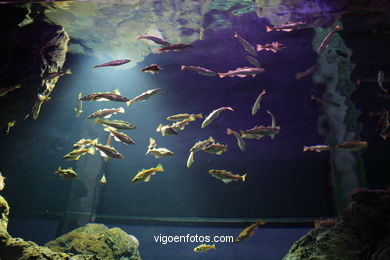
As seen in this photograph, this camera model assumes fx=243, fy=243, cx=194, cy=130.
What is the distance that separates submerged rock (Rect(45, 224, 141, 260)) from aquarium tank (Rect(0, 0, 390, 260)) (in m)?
0.04

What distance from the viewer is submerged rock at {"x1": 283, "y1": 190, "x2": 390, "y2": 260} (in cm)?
389

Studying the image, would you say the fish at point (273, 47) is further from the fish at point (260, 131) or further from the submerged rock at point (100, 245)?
the submerged rock at point (100, 245)

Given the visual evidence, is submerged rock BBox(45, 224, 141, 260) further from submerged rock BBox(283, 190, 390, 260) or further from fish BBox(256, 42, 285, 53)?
fish BBox(256, 42, 285, 53)

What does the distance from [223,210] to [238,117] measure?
5.19m

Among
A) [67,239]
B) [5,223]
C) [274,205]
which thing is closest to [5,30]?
[5,223]

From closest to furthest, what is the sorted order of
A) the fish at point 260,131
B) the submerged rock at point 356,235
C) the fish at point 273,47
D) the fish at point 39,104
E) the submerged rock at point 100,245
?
the submerged rock at point 356,235
the fish at point 260,131
the fish at point 273,47
the fish at point 39,104
the submerged rock at point 100,245

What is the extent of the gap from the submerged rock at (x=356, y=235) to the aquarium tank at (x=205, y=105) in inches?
90.5

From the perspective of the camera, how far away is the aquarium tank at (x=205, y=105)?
733 centimetres

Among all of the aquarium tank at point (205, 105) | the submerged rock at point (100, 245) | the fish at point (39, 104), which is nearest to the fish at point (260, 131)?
the aquarium tank at point (205, 105)

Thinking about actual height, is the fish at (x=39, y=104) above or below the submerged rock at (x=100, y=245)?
above

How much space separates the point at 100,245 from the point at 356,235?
23.1ft

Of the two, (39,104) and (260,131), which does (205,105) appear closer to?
(260,131)

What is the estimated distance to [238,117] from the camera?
13.0 m

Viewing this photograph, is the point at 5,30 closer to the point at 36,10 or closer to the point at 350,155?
the point at 36,10
